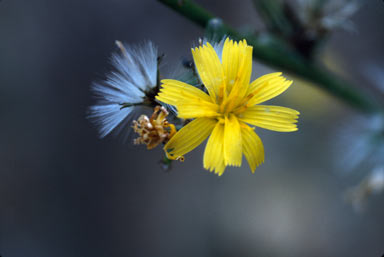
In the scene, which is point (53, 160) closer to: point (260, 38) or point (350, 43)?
point (260, 38)

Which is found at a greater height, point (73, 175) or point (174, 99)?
point (174, 99)

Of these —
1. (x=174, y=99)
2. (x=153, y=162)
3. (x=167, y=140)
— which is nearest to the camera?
(x=174, y=99)

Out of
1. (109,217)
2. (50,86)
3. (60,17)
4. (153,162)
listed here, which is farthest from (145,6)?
(109,217)

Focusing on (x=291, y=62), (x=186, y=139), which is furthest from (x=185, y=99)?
(x=291, y=62)

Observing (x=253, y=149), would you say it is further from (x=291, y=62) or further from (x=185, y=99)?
(x=291, y=62)

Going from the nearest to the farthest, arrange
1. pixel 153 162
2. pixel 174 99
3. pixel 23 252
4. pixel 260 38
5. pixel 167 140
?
pixel 174 99, pixel 167 140, pixel 260 38, pixel 23 252, pixel 153 162

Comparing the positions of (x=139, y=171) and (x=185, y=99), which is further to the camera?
(x=139, y=171)

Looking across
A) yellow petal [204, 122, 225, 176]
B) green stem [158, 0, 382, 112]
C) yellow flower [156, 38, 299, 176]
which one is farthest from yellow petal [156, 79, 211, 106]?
green stem [158, 0, 382, 112]

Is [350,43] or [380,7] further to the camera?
[350,43]

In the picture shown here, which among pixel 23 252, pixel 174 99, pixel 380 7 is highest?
pixel 380 7
